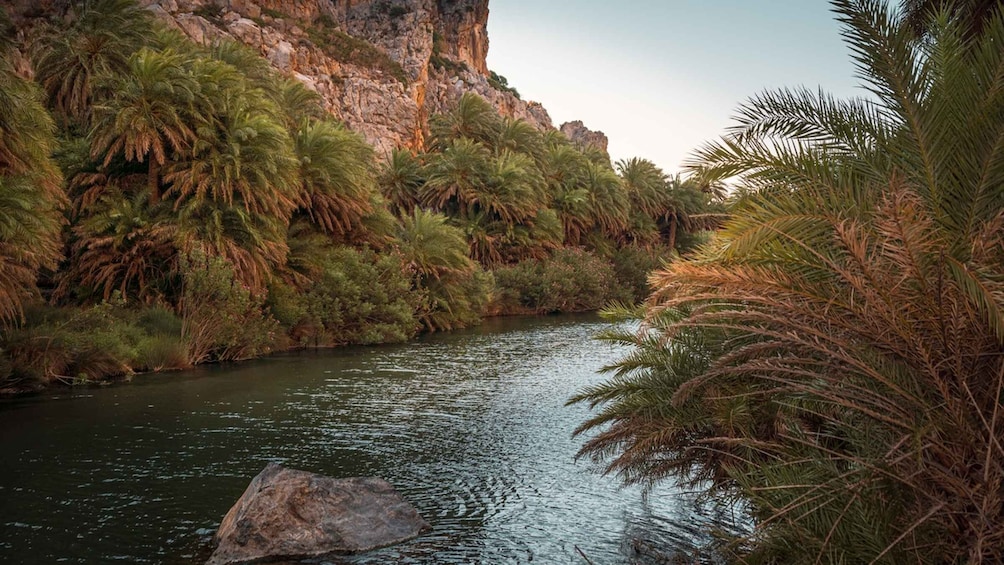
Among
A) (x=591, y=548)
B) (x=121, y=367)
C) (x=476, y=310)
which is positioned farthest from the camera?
(x=476, y=310)

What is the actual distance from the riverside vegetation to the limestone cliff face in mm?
16971

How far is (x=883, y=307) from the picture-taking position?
4121 mm

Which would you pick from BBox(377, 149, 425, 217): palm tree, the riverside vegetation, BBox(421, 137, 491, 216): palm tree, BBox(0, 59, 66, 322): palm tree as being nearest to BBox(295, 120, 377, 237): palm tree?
the riverside vegetation

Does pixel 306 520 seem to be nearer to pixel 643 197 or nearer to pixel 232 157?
pixel 232 157

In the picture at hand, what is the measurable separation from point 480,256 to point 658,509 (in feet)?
106

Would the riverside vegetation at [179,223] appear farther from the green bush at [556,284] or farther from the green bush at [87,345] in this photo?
the green bush at [556,284]

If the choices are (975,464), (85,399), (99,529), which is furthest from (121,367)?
(975,464)

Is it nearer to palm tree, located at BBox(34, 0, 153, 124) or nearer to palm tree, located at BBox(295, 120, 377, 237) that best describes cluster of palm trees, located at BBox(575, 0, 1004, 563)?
palm tree, located at BBox(295, 120, 377, 237)

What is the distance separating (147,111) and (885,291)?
64.9 ft

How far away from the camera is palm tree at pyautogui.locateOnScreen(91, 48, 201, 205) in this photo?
19.6 metres

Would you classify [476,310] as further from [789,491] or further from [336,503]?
[789,491]

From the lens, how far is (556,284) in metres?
39.5

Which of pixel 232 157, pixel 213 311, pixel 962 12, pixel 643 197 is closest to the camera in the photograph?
pixel 962 12

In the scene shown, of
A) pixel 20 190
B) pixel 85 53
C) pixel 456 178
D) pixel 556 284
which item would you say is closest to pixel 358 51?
pixel 456 178
